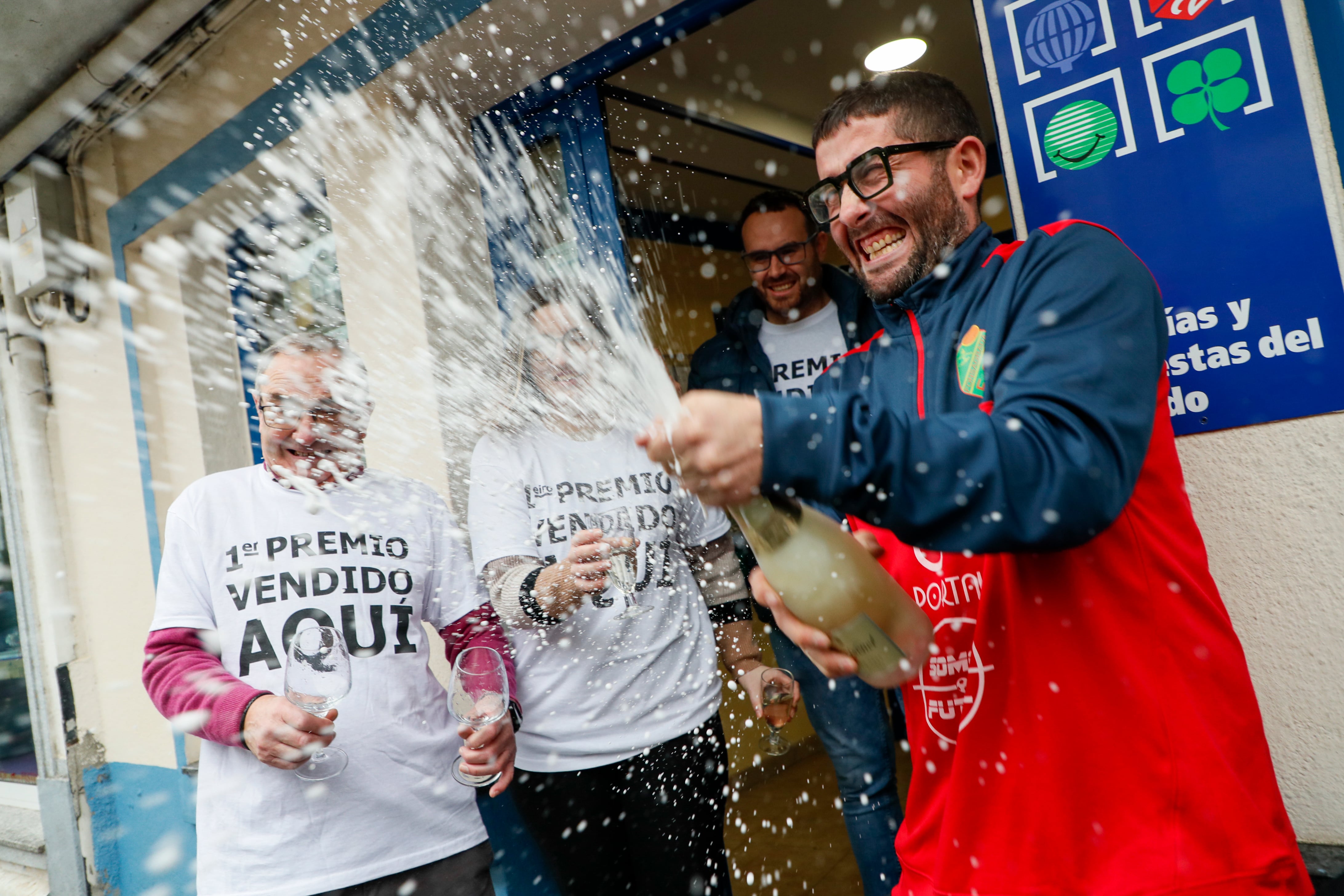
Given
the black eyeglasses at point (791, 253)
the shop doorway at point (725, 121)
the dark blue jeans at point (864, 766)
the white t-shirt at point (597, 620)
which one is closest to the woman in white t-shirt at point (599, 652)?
the white t-shirt at point (597, 620)

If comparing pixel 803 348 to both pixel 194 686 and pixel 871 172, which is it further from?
pixel 194 686

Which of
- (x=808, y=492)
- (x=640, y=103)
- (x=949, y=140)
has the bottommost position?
(x=808, y=492)

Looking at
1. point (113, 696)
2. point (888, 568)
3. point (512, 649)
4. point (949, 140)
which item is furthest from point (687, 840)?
point (113, 696)

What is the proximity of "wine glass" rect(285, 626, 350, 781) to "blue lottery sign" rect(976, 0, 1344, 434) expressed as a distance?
1.95 m

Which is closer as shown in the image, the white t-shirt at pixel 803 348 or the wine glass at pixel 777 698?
the wine glass at pixel 777 698

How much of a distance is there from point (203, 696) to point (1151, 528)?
2104mm

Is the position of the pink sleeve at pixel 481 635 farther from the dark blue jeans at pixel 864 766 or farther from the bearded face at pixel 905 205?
the bearded face at pixel 905 205

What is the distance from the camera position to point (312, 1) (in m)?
3.46

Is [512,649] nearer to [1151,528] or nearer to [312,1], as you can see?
[1151,528]

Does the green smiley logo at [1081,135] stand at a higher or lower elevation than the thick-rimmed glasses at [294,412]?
higher


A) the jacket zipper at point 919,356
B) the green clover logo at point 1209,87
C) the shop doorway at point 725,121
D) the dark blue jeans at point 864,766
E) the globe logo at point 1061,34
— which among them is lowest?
the dark blue jeans at point 864,766

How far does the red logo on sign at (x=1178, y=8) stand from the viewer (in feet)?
5.06

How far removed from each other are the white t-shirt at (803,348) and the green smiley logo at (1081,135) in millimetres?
1171

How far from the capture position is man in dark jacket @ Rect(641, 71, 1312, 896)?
940mm
